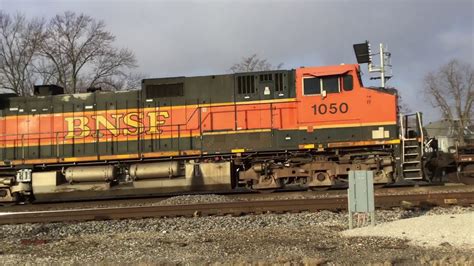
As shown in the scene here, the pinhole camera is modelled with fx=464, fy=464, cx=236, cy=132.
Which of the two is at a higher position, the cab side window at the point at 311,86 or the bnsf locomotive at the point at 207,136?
the cab side window at the point at 311,86

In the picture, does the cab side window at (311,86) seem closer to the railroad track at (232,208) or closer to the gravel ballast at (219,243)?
the railroad track at (232,208)

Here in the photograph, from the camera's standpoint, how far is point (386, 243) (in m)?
6.91

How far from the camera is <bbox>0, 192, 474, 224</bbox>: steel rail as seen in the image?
10.6 meters

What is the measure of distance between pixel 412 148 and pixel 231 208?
19.8 ft

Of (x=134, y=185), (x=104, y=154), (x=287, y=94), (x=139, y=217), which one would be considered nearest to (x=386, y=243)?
(x=139, y=217)

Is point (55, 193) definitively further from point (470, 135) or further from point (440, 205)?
point (470, 135)

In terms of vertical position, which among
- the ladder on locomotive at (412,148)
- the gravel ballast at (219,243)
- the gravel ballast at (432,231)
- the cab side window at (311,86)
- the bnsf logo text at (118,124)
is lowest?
the gravel ballast at (219,243)

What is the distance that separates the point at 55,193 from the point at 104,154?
1.95m

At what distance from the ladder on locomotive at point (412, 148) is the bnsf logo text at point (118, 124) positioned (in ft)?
24.0

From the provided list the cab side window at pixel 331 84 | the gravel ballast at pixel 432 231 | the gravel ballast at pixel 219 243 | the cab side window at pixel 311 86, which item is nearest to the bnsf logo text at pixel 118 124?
the cab side window at pixel 311 86

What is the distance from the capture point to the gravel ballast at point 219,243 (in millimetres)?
6191

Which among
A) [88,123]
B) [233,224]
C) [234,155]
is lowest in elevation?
[233,224]

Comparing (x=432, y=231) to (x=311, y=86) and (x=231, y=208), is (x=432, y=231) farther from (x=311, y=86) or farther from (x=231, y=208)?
(x=311, y=86)

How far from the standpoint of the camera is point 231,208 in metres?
10.8
